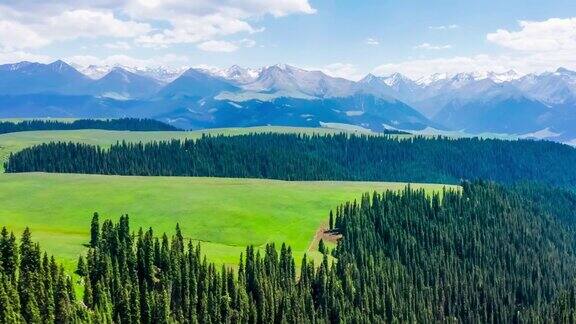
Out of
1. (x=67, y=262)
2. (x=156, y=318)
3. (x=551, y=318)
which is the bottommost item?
(x=551, y=318)

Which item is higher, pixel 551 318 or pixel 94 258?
pixel 94 258

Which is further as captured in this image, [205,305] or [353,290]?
[353,290]

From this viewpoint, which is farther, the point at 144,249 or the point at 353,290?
the point at 353,290

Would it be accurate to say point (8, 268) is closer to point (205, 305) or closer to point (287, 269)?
point (205, 305)

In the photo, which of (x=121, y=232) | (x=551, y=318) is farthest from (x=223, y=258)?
(x=551, y=318)

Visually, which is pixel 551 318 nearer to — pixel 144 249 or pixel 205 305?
pixel 205 305

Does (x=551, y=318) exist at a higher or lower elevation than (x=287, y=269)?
lower

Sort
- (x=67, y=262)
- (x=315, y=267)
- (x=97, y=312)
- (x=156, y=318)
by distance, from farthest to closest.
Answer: (x=315, y=267) → (x=67, y=262) → (x=156, y=318) → (x=97, y=312)

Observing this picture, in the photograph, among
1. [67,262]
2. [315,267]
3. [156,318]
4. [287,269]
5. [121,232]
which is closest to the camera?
[156,318]

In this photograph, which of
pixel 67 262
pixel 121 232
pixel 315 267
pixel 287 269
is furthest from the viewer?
pixel 315 267

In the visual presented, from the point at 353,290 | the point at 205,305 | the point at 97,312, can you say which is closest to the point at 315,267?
the point at 353,290
